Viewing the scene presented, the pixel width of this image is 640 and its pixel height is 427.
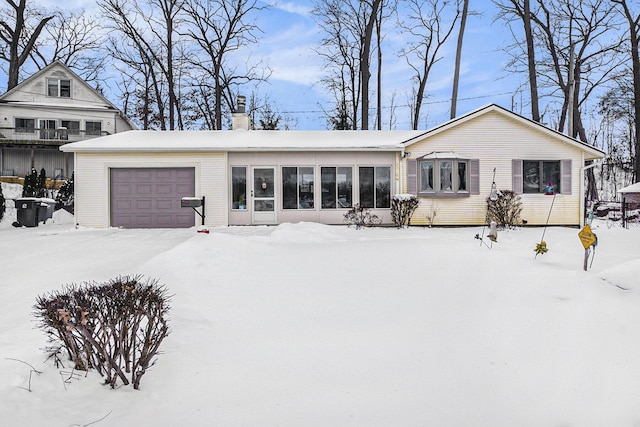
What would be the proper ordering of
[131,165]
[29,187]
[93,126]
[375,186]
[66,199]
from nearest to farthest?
[131,165]
[375,186]
[29,187]
[66,199]
[93,126]

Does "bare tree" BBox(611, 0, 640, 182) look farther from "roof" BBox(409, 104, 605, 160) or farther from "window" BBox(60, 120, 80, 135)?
"window" BBox(60, 120, 80, 135)

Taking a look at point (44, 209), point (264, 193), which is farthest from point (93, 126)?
point (264, 193)

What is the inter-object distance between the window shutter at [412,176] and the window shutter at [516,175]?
9.76ft

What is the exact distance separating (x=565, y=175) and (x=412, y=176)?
474 centimetres

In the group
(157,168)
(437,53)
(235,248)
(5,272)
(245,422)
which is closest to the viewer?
(245,422)

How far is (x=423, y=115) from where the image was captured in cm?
2692

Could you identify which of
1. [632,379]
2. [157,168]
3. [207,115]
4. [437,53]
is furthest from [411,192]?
[207,115]

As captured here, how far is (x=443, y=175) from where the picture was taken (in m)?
12.5

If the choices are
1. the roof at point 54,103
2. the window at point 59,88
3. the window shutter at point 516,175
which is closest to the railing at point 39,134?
the roof at point 54,103

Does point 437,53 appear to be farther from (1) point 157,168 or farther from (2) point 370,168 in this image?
(1) point 157,168

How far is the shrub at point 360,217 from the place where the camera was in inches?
480

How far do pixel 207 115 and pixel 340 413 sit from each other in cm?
2415

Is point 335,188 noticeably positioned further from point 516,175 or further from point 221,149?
point 516,175

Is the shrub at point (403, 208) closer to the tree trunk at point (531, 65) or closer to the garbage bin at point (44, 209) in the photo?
the tree trunk at point (531, 65)
